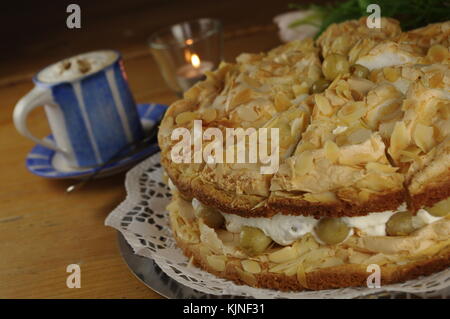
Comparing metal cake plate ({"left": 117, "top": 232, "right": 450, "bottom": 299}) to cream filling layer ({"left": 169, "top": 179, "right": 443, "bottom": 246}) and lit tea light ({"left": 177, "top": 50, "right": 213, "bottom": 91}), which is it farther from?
lit tea light ({"left": 177, "top": 50, "right": 213, "bottom": 91})

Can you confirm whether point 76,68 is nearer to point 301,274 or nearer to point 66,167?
point 66,167

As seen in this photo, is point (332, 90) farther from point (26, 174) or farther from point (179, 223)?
point (26, 174)

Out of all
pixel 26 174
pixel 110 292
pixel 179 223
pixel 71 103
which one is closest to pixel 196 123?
pixel 179 223

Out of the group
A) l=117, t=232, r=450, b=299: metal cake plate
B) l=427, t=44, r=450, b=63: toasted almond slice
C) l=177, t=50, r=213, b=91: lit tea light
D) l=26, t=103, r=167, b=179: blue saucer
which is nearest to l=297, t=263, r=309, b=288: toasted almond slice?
l=117, t=232, r=450, b=299: metal cake plate

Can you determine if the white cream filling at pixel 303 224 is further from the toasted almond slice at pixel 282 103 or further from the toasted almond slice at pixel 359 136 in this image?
the toasted almond slice at pixel 282 103

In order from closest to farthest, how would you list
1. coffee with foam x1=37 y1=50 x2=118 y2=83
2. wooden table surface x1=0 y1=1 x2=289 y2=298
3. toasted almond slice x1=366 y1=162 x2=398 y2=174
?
1. toasted almond slice x1=366 y1=162 x2=398 y2=174
2. wooden table surface x1=0 y1=1 x2=289 y2=298
3. coffee with foam x1=37 y1=50 x2=118 y2=83

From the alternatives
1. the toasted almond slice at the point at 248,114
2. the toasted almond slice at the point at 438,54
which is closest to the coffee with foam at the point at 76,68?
the toasted almond slice at the point at 248,114
